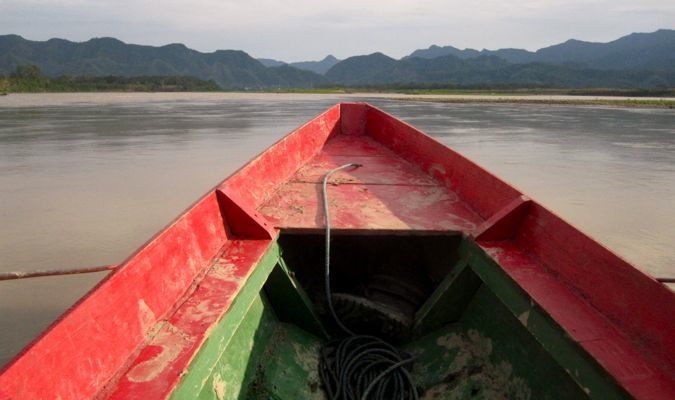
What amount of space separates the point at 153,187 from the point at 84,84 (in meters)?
67.8

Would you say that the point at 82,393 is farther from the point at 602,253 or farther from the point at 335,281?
the point at 335,281

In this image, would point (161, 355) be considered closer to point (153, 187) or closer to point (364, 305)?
point (364, 305)

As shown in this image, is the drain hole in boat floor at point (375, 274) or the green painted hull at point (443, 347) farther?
the drain hole in boat floor at point (375, 274)

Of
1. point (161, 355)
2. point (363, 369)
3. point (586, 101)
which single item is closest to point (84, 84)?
point (586, 101)

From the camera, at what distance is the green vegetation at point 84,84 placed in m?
50.3

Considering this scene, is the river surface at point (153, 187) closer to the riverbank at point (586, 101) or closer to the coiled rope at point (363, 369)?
the coiled rope at point (363, 369)

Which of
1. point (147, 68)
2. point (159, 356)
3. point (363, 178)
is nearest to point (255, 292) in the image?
point (159, 356)

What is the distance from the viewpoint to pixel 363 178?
394cm

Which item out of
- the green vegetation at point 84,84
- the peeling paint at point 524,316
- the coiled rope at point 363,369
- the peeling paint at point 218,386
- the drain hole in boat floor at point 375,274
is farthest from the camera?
the green vegetation at point 84,84

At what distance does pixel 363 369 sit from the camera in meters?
2.26

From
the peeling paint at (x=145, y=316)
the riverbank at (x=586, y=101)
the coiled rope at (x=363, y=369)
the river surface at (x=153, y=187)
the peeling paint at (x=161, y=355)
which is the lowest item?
the riverbank at (x=586, y=101)

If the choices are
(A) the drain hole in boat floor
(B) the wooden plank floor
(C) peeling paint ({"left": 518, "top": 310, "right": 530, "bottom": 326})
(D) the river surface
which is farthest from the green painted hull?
(D) the river surface

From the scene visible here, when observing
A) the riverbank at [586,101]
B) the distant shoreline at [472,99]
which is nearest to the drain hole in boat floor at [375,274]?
the distant shoreline at [472,99]

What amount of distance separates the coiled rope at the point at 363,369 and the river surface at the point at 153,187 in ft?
6.56
